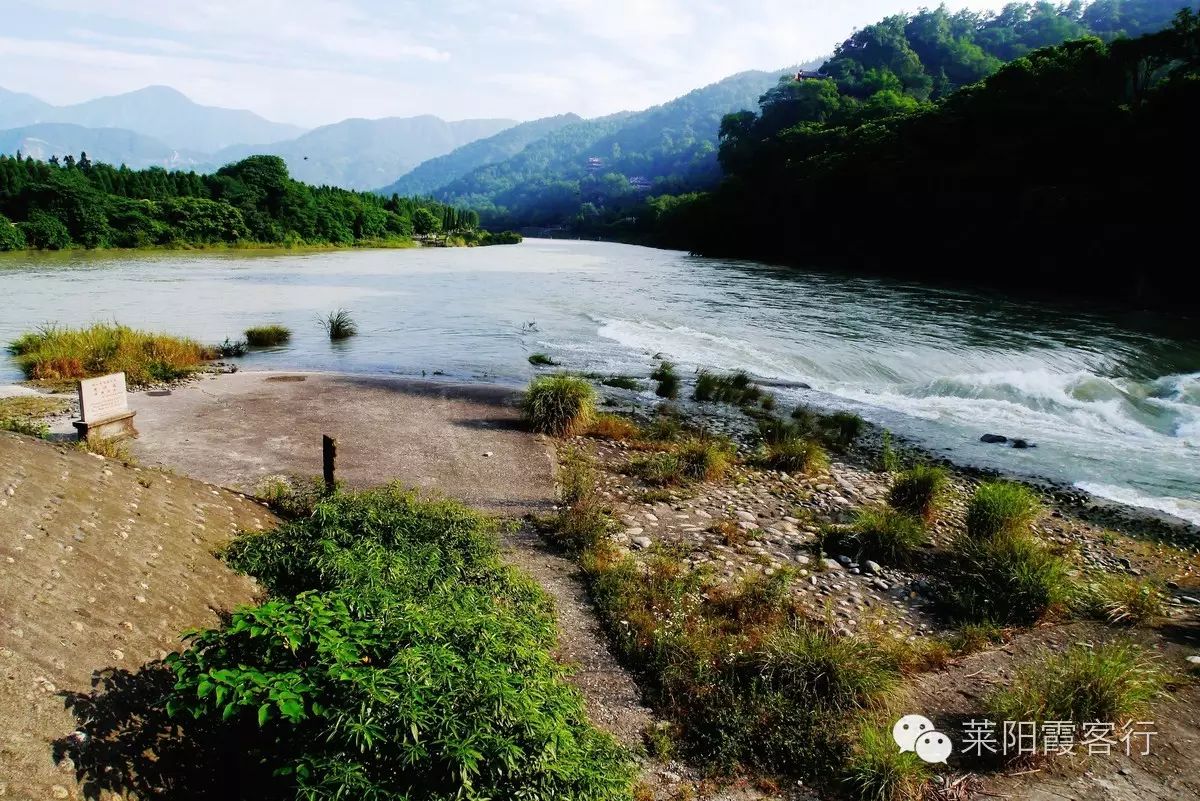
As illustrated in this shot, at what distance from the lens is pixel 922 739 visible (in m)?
5.68

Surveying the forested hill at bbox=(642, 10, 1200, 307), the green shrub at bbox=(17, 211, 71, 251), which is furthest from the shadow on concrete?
the green shrub at bbox=(17, 211, 71, 251)

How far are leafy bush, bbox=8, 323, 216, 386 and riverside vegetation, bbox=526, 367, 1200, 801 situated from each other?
11.8m

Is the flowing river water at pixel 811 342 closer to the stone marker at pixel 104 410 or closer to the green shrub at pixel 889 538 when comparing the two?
the green shrub at pixel 889 538

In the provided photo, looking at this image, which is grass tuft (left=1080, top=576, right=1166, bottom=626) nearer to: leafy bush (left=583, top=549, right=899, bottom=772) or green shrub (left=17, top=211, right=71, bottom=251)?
leafy bush (left=583, top=549, right=899, bottom=772)

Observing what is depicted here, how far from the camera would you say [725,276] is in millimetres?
55344

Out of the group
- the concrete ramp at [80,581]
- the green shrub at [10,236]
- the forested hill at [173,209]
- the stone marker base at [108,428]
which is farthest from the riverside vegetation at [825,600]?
the forested hill at [173,209]

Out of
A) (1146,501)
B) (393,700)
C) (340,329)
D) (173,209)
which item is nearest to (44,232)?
(173,209)

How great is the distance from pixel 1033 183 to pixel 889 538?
51852mm

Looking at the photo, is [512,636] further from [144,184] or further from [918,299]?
[144,184]

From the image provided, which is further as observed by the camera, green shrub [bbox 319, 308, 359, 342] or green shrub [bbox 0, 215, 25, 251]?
green shrub [bbox 0, 215, 25, 251]

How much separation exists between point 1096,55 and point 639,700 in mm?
66397

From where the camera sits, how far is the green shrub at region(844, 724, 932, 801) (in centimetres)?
504

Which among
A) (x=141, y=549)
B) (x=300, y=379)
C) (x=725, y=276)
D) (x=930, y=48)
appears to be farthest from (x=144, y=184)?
(x=930, y=48)

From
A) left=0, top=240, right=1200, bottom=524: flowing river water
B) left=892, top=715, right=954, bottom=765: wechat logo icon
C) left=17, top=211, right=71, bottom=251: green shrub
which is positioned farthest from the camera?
left=17, top=211, right=71, bottom=251: green shrub
